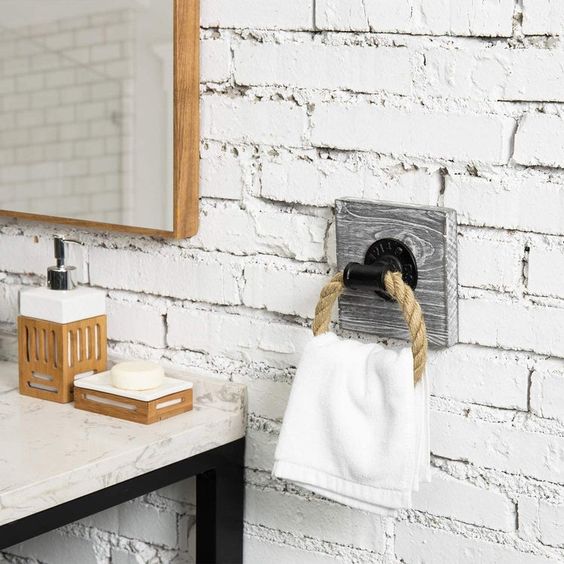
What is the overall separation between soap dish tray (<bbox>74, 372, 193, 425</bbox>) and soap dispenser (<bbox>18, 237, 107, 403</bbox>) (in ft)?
0.12

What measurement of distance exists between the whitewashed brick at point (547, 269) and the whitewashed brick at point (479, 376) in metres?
0.09

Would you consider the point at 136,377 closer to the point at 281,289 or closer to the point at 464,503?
the point at 281,289

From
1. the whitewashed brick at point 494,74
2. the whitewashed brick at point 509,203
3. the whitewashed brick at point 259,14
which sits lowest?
the whitewashed brick at point 509,203

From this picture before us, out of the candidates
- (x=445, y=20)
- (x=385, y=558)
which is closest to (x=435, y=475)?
(x=385, y=558)

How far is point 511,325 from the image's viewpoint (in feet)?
3.72

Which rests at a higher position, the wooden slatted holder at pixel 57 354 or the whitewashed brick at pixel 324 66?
the whitewashed brick at pixel 324 66

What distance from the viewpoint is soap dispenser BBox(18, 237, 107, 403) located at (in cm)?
132

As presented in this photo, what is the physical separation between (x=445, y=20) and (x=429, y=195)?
20cm

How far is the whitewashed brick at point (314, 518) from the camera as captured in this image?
4.19ft

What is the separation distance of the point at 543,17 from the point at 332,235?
36cm

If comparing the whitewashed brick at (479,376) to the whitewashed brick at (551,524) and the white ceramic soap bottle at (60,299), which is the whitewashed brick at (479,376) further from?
the white ceramic soap bottle at (60,299)

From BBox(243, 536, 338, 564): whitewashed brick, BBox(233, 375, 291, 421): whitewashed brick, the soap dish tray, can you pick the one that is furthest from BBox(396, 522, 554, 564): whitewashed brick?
the soap dish tray

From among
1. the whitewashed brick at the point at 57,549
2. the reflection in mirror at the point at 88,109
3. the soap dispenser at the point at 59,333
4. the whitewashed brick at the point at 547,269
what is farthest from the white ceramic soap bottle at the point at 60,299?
the whitewashed brick at the point at 547,269

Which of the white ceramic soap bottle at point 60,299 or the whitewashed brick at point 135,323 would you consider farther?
the whitewashed brick at point 135,323
